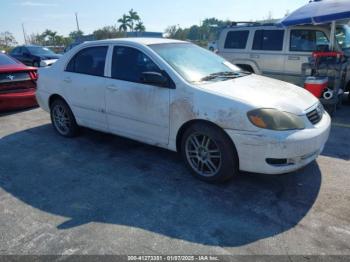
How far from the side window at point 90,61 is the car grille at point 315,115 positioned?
9.51 feet

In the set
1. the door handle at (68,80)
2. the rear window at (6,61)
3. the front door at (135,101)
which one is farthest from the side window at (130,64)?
the rear window at (6,61)

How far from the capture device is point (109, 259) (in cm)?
256

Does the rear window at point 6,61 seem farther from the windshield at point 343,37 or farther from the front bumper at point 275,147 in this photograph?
the windshield at point 343,37

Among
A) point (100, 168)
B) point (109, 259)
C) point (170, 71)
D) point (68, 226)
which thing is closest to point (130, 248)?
point (109, 259)

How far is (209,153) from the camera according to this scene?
3.66 m

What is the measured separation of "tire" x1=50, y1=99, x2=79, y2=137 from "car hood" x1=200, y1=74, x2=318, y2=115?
272 centimetres

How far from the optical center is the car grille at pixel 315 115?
11.5 feet

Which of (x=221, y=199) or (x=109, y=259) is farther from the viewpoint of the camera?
Result: (x=221, y=199)

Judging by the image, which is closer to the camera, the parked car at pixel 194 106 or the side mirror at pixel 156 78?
the parked car at pixel 194 106

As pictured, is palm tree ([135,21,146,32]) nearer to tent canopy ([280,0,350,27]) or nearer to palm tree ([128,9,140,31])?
palm tree ([128,9,140,31])

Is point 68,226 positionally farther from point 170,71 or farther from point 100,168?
point 170,71

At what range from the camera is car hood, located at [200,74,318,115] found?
11.0 ft

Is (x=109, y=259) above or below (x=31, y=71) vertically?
below

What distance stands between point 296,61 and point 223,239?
6146 mm
